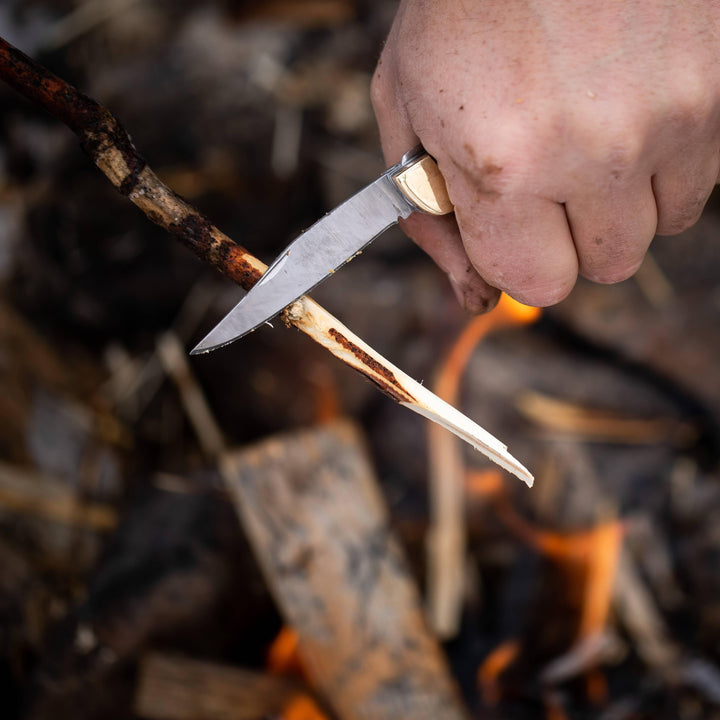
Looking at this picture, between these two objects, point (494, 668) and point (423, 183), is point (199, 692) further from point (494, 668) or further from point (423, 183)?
point (423, 183)

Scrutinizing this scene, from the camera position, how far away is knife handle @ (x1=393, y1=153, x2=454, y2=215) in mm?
1021

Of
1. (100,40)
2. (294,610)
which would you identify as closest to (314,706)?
Result: (294,610)

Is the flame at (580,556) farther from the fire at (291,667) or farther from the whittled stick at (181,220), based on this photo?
the whittled stick at (181,220)

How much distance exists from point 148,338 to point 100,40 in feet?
5.24

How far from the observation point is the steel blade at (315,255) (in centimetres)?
100

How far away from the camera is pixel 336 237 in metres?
1.04

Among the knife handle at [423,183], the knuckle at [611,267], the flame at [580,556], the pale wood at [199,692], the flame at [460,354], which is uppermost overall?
the knife handle at [423,183]

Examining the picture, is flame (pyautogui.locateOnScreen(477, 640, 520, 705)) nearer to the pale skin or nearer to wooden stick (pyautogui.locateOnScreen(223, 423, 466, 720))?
wooden stick (pyautogui.locateOnScreen(223, 423, 466, 720))

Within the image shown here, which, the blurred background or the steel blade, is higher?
the steel blade

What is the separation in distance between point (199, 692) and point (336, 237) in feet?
4.80

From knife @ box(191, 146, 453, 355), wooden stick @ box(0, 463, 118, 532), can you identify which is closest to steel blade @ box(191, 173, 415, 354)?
knife @ box(191, 146, 453, 355)

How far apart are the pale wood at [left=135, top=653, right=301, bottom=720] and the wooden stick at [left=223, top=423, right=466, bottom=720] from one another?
0.19m

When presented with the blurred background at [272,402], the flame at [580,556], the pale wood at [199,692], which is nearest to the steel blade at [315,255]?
the blurred background at [272,402]

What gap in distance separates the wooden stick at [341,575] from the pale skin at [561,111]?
1.11 meters
